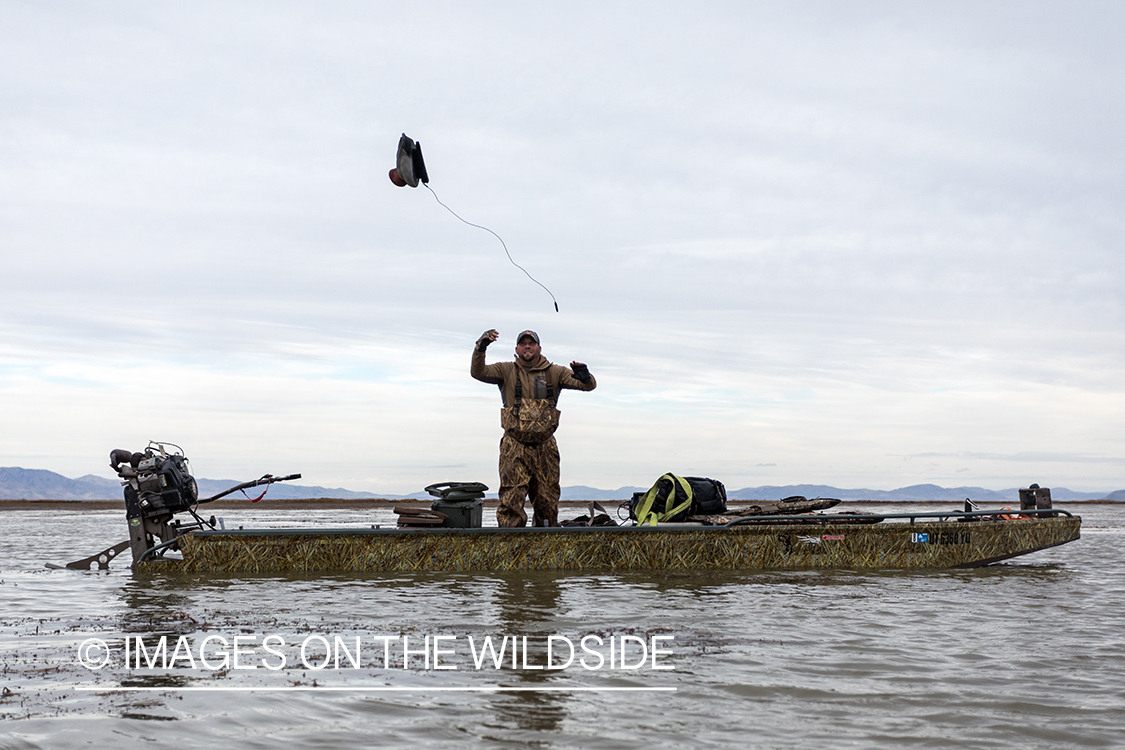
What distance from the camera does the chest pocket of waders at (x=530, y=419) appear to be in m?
9.88

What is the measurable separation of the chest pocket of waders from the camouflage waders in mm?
123

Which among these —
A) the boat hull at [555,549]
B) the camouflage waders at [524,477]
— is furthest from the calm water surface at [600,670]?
the camouflage waders at [524,477]

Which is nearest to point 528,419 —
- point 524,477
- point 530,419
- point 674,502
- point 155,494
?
point 530,419

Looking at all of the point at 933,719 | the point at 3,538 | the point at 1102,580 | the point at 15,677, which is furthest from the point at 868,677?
the point at 3,538

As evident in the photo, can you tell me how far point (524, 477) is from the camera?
10.1 metres

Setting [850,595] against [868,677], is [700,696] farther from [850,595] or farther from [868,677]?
[850,595]

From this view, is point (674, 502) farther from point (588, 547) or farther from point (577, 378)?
point (577, 378)

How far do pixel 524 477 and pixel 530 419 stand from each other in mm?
730

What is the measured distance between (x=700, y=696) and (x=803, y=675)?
0.78 metres

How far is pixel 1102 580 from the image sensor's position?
384 inches

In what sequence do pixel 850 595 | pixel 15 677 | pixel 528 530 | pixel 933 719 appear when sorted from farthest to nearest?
pixel 528 530, pixel 850 595, pixel 15 677, pixel 933 719

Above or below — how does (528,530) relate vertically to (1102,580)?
above

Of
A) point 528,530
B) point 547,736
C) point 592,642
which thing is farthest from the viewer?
point 528,530

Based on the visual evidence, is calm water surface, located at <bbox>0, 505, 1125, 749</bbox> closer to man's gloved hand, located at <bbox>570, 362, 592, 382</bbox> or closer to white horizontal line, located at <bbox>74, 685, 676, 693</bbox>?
white horizontal line, located at <bbox>74, 685, 676, 693</bbox>
